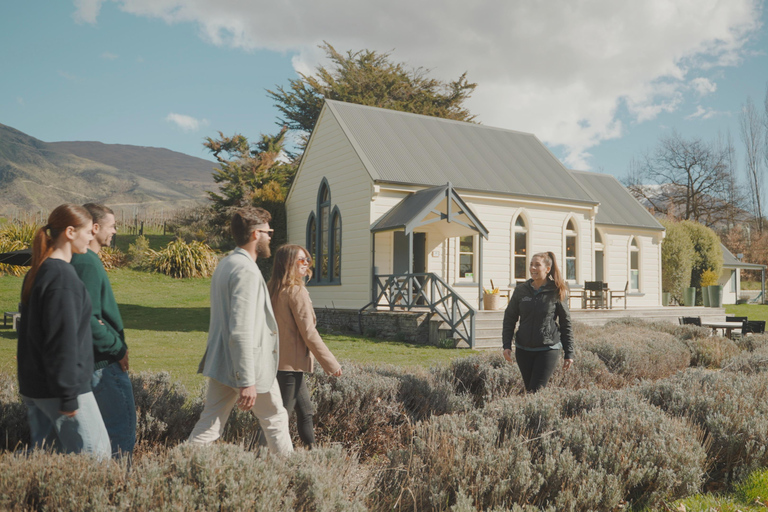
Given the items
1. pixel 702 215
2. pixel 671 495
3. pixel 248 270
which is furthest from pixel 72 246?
pixel 702 215

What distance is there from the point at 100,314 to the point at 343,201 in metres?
14.9

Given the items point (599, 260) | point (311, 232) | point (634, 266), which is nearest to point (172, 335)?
point (311, 232)

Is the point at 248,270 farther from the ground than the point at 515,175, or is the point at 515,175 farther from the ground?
the point at 515,175

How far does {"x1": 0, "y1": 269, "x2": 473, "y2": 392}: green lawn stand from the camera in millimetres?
10641

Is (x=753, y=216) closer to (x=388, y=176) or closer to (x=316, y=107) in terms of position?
(x=316, y=107)

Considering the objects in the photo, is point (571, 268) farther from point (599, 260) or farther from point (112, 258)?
point (112, 258)

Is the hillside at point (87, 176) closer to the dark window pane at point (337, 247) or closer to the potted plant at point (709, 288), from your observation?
the potted plant at point (709, 288)

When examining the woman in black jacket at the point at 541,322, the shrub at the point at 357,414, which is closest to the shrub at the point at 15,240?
the shrub at the point at 357,414

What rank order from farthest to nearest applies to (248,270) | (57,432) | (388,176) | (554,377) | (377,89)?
(377,89) → (388,176) → (554,377) → (248,270) → (57,432)

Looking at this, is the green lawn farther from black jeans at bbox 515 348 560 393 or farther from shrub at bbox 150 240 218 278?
black jeans at bbox 515 348 560 393

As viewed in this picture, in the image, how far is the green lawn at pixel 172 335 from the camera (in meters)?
10.6

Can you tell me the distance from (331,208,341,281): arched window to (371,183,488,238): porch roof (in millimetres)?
2249

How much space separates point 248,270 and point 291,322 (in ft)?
3.21

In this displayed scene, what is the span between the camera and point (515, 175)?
770 inches
